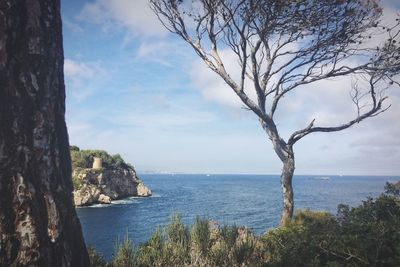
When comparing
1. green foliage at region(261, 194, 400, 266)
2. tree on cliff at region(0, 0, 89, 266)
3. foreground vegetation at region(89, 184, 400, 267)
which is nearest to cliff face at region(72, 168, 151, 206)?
foreground vegetation at region(89, 184, 400, 267)

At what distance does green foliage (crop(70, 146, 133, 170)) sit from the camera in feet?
250

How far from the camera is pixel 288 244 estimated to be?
18.0 feet

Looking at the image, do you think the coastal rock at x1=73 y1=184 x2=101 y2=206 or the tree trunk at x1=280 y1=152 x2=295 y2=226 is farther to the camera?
the coastal rock at x1=73 y1=184 x2=101 y2=206

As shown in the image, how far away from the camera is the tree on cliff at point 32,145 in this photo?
2836 mm

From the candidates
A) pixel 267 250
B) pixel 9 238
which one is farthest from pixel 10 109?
pixel 267 250

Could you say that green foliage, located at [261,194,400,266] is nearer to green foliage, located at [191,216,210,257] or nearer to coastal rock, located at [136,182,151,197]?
green foliage, located at [191,216,210,257]

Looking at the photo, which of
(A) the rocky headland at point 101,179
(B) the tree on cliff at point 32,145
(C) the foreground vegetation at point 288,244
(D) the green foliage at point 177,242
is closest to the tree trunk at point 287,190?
(C) the foreground vegetation at point 288,244

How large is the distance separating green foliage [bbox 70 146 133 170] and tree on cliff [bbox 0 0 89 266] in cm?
7413

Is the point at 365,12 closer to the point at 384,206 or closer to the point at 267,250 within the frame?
the point at 384,206

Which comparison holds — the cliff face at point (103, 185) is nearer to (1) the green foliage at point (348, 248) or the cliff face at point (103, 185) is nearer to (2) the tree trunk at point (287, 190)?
(2) the tree trunk at point (287, 190)

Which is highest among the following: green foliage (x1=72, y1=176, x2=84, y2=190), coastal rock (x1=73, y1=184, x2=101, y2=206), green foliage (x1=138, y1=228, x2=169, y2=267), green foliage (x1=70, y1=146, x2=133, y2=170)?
green foliage (x1=70, y1=146, x2=133, y2=170)

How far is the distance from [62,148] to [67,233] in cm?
73

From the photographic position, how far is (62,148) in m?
3.26

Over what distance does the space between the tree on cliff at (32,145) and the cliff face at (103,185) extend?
62.9m
